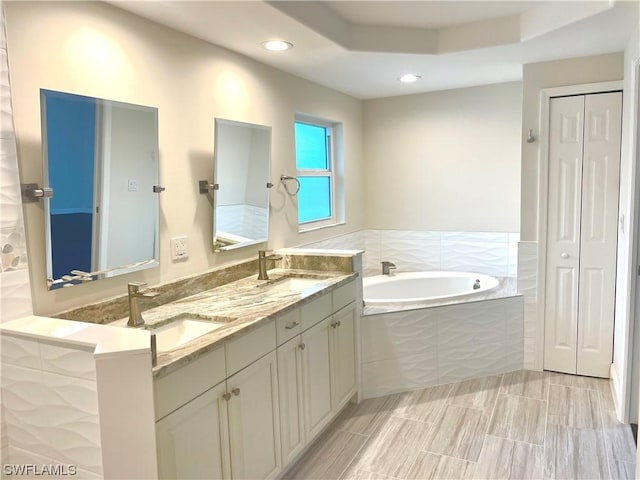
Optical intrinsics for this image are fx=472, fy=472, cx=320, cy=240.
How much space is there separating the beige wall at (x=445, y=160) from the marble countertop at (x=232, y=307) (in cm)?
166

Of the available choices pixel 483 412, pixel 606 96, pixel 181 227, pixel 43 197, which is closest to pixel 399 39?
pixel 606 96

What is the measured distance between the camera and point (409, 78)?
347 centimetres

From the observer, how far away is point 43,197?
167 cm

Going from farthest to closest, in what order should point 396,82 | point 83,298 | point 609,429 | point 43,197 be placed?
point 396,82, point 609,429, point 83,298, point 43,197

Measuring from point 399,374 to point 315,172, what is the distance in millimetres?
1698

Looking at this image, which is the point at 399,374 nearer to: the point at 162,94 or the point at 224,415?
the point at 224,415

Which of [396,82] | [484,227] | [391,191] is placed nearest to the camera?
[396,82]

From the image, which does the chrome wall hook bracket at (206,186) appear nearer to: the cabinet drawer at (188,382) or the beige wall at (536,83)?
the cabinet drawer at (188,382)

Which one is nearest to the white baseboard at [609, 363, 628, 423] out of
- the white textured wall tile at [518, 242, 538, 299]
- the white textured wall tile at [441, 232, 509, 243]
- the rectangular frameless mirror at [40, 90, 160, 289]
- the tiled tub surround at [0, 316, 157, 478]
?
the white textured wall tile at [518, 242, 538, 299]

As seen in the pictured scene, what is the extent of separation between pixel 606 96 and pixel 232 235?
249cm

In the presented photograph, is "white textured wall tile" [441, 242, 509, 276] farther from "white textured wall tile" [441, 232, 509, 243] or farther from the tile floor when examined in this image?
the tile floor

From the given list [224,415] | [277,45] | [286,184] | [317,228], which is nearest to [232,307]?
[224,415]

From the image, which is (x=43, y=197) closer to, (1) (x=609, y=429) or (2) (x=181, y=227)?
(2) (x=181, y=227)

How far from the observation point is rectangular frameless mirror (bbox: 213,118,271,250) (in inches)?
100
